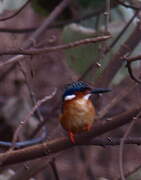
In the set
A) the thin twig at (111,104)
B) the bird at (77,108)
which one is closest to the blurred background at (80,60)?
the thin twig at (111,104)

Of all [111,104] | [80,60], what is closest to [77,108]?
[111,104]

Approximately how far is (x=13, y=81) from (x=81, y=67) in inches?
65.4

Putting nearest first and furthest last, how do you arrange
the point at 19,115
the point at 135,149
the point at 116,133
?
the point at 19,115, the point at 116,133, the point at 135,149

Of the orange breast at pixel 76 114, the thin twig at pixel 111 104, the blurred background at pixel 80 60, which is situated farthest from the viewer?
the blurred background at pixel 80 60

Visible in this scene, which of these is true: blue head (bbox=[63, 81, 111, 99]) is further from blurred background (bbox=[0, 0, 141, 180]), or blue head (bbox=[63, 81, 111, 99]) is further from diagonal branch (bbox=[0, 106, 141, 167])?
diagonal branch (bbox=[0, 106, 141, 167])

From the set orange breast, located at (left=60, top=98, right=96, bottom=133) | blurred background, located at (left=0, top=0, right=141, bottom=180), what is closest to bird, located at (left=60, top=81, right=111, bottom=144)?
orange breast, located at (left=60, top=98, right=96, bottom=133)

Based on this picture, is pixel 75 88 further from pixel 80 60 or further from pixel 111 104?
pixel 80 60

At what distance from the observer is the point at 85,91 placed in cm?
228

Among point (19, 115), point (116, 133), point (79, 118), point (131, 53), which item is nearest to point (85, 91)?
point (79, 118)

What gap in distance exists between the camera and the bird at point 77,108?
89.3 inches

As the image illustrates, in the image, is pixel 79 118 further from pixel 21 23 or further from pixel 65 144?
pixel 21 23

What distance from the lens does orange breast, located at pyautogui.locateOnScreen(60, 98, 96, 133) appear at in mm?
2264

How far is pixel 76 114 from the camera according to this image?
2297 mm

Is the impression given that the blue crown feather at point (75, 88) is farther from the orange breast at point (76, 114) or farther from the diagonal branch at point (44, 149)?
the diagonal branch at point (44, 149)
